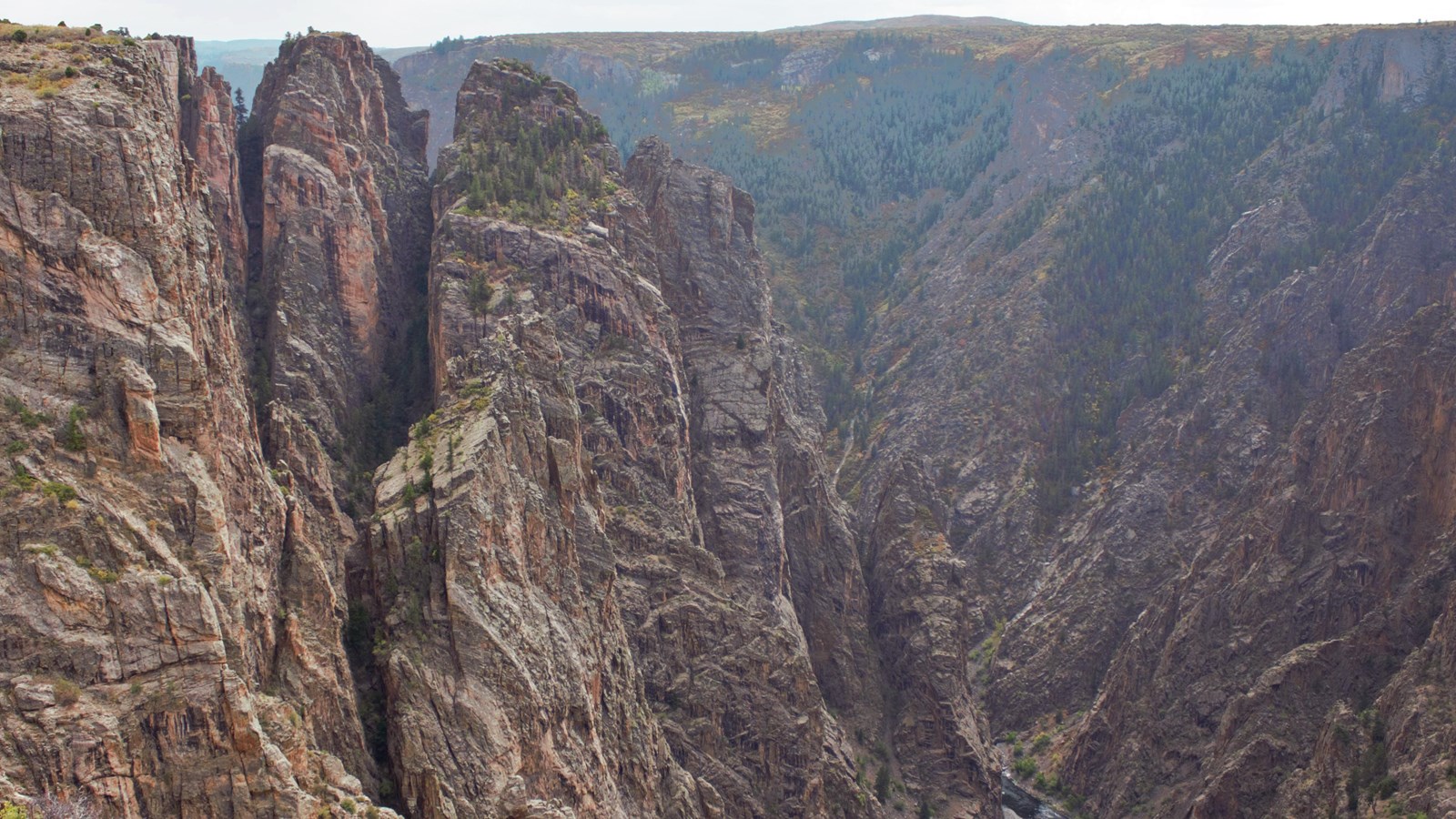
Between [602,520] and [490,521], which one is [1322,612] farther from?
[490,521]

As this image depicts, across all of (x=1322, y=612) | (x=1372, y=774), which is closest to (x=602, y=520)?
(x=1372, y=774)

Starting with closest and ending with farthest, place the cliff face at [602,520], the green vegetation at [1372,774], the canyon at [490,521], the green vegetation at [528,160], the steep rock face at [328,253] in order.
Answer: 1. the canyon at [490,521]
2. the cliff face at [602,520]
3. the steep rock face at [328,253]
4. the green vegetation at [528,160]
5. the green vegetation at [1372,774]

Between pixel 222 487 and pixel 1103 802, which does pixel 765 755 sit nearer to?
pixel 1103 802

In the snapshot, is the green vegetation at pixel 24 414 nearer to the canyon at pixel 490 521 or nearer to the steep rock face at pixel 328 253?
the canyon at pixel 490 521

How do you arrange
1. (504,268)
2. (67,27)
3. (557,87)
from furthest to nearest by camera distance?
1. (557,87)
2. (504,268)
3. (67,27)

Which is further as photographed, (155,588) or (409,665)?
(409,665)

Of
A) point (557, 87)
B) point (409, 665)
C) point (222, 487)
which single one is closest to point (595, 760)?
point (409, 665)

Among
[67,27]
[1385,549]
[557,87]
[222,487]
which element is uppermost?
[557,87]

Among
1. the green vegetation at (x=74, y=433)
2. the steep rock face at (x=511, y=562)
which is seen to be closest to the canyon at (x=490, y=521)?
the green vegetation at (x=74, y=433)
